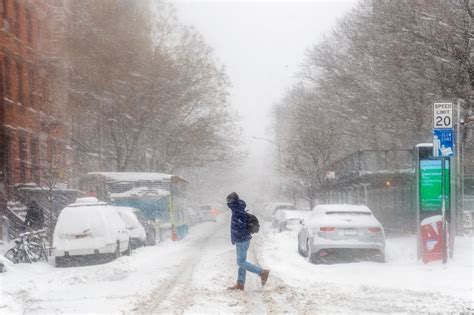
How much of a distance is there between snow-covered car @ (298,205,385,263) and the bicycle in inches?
287

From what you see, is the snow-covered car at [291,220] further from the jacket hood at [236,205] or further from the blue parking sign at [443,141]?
the jacket hood at [236,205]

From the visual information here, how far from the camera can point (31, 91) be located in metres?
Answer: 35.8

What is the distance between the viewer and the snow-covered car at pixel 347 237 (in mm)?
16391

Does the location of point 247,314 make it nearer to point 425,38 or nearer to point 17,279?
point 17,279

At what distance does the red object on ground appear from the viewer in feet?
48.7

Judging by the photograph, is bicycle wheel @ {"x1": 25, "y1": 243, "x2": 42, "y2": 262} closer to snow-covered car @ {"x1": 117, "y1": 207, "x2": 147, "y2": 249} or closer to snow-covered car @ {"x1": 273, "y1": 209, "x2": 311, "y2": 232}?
snow-covered car @ {"x1": 117, "y1": 207, "x2": 147, "y2": 249}

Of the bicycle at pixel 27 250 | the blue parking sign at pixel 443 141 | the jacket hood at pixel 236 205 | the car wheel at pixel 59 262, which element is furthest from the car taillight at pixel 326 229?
the bicycle at pixel 27 250

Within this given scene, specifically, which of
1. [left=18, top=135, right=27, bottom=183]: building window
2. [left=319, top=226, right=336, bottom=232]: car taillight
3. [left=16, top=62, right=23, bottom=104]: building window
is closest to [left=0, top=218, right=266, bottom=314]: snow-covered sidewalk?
[left=319, top=226, right=336, bottom=232]: car taillight

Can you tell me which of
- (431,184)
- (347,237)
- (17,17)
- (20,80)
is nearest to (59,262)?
(347,237)

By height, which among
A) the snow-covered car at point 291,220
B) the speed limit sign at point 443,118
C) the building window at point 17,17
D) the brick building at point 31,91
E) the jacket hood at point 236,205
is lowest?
the snow-covered car at point 291,220

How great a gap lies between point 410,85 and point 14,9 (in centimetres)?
1842

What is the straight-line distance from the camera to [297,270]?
15438 mm

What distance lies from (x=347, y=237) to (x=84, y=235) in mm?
6750

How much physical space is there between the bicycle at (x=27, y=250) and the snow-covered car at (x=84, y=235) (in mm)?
844
